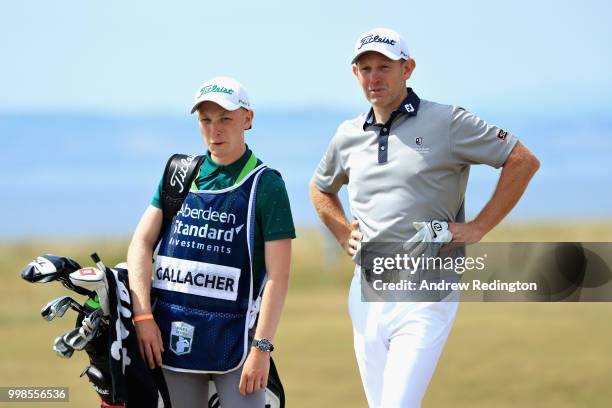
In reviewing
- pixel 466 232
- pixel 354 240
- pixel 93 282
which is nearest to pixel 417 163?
pixel 466 232

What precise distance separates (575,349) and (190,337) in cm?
1365

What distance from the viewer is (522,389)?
1412cm

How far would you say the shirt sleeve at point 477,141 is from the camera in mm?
6320

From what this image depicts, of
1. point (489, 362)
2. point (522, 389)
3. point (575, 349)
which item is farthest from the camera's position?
point (575, 349)

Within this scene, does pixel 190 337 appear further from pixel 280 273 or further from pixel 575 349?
pixel 575 349

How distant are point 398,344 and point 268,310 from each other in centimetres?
93

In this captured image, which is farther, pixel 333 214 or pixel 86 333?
pixel 333 214

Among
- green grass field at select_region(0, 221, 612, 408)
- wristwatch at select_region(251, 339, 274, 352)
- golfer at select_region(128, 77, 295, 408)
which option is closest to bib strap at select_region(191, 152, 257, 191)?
golfer at select_region(128, 77, 295, 408)

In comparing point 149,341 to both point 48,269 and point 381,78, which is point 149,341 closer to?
point 48,269

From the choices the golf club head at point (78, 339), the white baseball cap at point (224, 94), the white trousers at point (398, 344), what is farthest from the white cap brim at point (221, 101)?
the white trousers at point (398, 344)

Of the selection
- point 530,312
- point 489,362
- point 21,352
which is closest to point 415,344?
point 489,362

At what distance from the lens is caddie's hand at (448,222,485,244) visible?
20.8 feet

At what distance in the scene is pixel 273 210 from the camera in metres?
5.66

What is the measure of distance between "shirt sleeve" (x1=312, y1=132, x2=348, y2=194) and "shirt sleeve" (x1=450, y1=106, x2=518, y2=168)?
2.42ft
